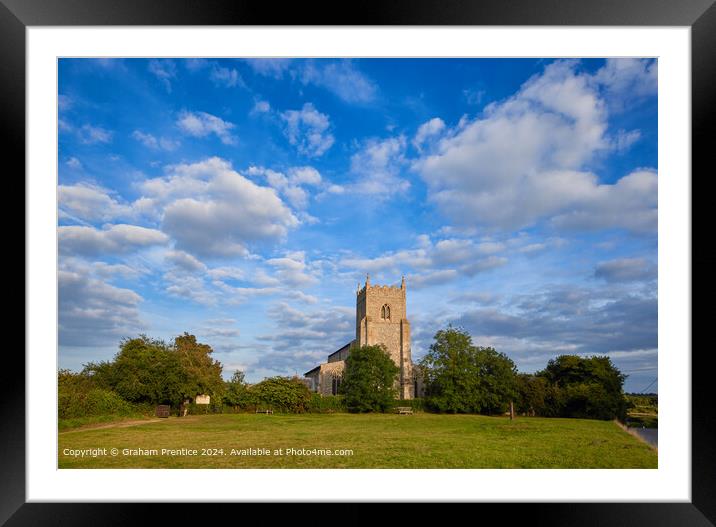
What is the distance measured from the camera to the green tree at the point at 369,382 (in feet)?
51.2

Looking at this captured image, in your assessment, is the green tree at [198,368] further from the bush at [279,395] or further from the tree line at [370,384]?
the bush at [279,395]

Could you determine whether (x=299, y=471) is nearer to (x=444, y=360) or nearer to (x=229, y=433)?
(x=229, y=433)

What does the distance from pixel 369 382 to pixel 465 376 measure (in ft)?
9.68

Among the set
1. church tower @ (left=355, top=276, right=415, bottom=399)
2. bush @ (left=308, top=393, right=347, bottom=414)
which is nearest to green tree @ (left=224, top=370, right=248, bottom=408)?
bush @ (left=308, top=393, right=347, bottom=414)

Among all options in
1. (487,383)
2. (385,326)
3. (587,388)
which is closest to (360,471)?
(587,388)

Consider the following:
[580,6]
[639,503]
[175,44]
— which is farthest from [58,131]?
[639,503]

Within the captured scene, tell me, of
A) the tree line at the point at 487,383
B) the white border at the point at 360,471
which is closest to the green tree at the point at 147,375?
the tree line at the point at 487,383

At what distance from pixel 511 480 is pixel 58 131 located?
4264mm

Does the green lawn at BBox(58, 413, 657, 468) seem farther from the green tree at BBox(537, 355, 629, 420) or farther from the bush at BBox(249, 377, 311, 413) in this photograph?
the bush at BBox(249, 377, 311, 413)

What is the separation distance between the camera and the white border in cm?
348

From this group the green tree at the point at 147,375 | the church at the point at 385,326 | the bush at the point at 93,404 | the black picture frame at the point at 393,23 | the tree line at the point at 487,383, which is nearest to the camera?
the black picture frame at the point at 393,23

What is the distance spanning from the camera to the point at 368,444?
7688 mm

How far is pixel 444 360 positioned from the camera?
620 inches

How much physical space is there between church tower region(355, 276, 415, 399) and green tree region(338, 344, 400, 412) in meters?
9.24
